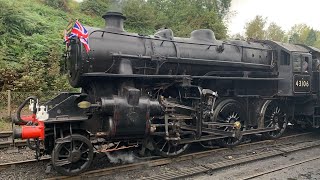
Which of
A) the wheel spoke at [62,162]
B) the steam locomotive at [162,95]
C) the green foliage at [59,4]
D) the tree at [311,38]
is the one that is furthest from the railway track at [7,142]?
the tree at [311,38]

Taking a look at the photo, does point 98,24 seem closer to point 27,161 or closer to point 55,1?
point 55,1

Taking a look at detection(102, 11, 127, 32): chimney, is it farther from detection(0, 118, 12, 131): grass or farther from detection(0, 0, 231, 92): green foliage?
detection(0, 118, 12, 131): grass

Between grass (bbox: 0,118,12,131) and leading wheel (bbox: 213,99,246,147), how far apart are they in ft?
23.1

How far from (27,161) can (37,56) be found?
8339 mm

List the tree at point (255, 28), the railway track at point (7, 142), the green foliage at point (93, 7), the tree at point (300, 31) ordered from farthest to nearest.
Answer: the tree at point (300, 31), the tree at point (255, 28), the green foliage at point (93, 7), the railway track at point (7, 142)

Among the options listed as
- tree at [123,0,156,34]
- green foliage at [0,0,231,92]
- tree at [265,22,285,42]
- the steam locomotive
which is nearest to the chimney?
the steam locomotive

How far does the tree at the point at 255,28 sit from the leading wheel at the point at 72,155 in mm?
31648

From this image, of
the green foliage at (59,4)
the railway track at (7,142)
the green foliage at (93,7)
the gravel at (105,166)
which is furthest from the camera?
the green foliage at (93,7)

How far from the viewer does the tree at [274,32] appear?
4169cm

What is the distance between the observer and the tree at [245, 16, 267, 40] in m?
35.3

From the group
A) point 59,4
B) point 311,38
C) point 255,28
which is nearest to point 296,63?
point 59,4

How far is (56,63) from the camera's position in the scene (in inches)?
547

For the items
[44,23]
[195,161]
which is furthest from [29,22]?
[195,161]

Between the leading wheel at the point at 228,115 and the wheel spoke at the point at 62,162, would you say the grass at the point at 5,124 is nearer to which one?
the wheel spoke at the point at 62,162
